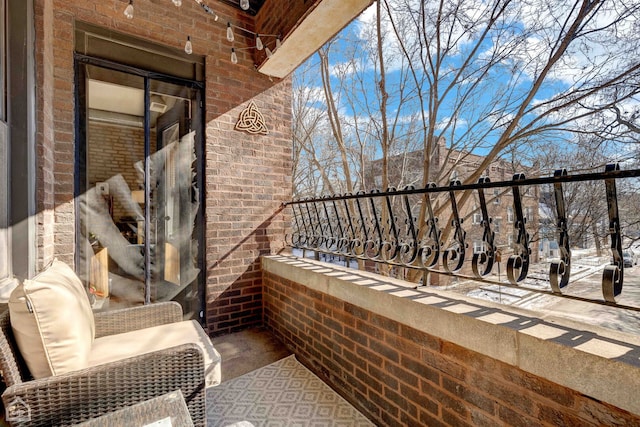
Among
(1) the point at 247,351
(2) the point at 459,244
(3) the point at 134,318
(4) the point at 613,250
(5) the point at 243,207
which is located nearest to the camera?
(4) the point at 613,250

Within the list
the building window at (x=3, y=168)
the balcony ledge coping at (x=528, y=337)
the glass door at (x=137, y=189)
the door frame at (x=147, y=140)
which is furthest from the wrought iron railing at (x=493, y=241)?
the building window at (x=3, y=168)

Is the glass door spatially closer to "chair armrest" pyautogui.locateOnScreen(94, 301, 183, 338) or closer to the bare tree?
"chair armrest" pyautogui.locateOnScreen(94, 301, 183, 338)

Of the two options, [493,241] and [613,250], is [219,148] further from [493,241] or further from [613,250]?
[613,250]

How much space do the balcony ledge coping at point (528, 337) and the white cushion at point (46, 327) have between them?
4.90 feet

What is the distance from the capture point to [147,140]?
9.25ft

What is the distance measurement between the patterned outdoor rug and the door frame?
3.45 ft

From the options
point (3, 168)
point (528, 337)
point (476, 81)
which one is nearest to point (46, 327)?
point (3, 168)

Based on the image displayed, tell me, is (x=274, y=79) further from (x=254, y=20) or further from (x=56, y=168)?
(x=56, y=168)

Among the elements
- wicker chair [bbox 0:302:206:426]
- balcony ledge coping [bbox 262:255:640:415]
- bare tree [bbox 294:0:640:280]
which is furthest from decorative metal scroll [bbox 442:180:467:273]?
bare tree [bbox 294:0:640:280]

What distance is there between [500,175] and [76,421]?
5.55 meters

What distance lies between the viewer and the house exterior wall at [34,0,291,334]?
233 cm

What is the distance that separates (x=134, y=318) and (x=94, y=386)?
0.84 meters

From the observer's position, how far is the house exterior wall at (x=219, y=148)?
7.63ft

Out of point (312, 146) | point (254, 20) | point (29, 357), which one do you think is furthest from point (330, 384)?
point (312, 146)
